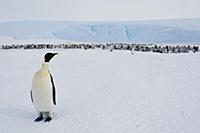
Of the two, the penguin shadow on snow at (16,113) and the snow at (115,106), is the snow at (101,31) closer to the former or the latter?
the snow at (115,106)

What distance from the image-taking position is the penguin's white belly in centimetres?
638

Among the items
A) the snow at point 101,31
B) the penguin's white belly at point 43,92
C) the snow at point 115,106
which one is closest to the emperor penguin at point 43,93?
the penguin's white belly at point 43,92

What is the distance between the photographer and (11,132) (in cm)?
583

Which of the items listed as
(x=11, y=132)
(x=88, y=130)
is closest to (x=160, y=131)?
(x=88, y=130)

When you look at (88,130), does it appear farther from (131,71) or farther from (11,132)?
(131,71)

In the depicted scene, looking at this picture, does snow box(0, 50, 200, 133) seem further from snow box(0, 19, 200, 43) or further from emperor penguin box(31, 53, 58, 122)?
snow box(0, 19, 200, 43)

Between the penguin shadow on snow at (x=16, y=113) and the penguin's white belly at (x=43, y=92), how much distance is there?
1.23ft

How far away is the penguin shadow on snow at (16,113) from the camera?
22.0 ft

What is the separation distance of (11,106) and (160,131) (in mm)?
3434

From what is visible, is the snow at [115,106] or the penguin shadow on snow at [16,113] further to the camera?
the penguin shadow on snow at [16,113]

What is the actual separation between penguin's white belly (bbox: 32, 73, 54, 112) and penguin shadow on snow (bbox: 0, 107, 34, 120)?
14.8 inches

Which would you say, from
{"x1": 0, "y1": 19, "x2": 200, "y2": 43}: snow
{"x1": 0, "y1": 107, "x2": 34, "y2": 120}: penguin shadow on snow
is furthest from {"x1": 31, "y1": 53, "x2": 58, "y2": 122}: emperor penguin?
{"x1": 0, "y1": 19, "x2": 200, "y2": 43}: snow

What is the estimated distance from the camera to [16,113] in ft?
22.9

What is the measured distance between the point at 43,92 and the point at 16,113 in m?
0.90
